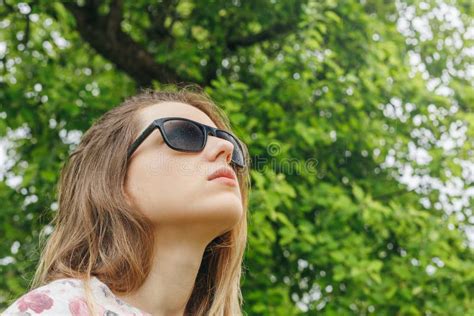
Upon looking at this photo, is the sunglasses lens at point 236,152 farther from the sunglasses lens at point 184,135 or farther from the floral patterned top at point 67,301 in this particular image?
the floral patterned top at point 67,301

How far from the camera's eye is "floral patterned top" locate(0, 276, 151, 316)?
1547 mm

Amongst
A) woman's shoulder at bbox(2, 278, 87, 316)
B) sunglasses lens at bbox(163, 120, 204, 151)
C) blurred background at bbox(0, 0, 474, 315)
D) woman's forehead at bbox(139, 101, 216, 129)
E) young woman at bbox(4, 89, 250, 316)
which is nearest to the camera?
woman's shoulder at bbox(2, 278, 87, 316)

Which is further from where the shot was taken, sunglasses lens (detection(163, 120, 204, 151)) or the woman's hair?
sunglasses lens (detection(163, 120, 204, 151))

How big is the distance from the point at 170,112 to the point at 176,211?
0.39 metres

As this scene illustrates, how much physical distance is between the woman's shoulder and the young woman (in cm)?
2

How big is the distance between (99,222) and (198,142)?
370mm

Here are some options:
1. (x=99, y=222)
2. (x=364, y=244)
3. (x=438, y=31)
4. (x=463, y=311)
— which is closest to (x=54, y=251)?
(x=99, y=222)

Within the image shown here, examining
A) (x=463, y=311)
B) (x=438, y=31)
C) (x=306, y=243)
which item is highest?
(x=438, y=31)

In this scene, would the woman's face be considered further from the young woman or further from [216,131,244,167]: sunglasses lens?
[216,131,244,167]: sunglasses lens

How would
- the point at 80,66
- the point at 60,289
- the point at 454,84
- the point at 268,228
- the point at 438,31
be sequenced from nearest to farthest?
the point at 60,289 → the point at 268,228 → the point at 454,84 → the point at 438,31 → the point at 80,66

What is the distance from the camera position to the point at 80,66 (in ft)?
21.3

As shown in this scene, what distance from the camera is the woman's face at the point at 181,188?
1.87 m

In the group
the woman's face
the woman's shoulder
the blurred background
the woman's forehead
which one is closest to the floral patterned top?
the woman's shoulder

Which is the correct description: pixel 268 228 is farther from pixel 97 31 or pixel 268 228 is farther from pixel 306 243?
pixel 97 31
